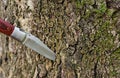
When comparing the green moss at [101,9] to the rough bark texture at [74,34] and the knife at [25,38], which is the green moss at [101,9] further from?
the knife at [25,38]

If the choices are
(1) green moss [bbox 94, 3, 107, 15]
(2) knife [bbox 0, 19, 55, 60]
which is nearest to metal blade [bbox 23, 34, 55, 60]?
(2) knife [bbox 0, 19, 55, 60]

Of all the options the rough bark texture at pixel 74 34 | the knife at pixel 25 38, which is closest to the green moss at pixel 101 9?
Result: the rough bark texture at pixel 74 34

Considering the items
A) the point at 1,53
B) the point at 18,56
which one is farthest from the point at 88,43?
the point at 1,53

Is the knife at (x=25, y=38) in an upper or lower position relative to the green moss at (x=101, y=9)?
lower

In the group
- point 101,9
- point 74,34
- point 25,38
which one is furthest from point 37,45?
point 101,9

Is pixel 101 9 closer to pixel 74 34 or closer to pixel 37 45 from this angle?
pixel 74 34

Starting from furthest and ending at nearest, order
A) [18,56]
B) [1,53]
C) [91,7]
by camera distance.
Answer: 1. [1,53]
2. [18,56]
3. [91,7]

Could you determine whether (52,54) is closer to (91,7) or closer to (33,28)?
(33,28)
